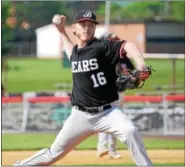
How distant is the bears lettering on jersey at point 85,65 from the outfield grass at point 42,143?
692 centimetres

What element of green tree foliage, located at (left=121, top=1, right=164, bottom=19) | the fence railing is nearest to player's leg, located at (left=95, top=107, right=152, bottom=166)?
the fence railing

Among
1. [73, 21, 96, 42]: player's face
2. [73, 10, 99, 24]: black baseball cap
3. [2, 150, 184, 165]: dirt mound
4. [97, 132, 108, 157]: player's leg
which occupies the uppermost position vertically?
[73, 10, 99, 24]: black baseball cap

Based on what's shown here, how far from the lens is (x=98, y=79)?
7.71 meters

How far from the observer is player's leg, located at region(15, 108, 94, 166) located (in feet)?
25.3

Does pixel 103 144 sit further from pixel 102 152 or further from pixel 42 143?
pixel 42 143

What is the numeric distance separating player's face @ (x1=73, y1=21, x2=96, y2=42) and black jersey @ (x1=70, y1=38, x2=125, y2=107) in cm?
7

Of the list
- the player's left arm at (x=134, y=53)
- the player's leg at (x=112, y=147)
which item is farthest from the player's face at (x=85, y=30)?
the player's leg at (x=112, y=147)

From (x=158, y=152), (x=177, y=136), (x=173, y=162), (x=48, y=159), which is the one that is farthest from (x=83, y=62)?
(x=177, y=136)

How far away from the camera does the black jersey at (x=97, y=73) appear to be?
7.66m

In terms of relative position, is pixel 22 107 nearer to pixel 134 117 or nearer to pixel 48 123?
pixel 48 123

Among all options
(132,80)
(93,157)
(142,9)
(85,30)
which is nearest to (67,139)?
(132,80)

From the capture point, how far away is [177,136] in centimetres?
1808

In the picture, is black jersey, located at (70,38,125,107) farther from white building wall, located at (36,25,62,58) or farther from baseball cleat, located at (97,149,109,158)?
white building wall, located at (36,25,62,58)

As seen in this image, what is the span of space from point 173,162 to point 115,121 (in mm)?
4545
